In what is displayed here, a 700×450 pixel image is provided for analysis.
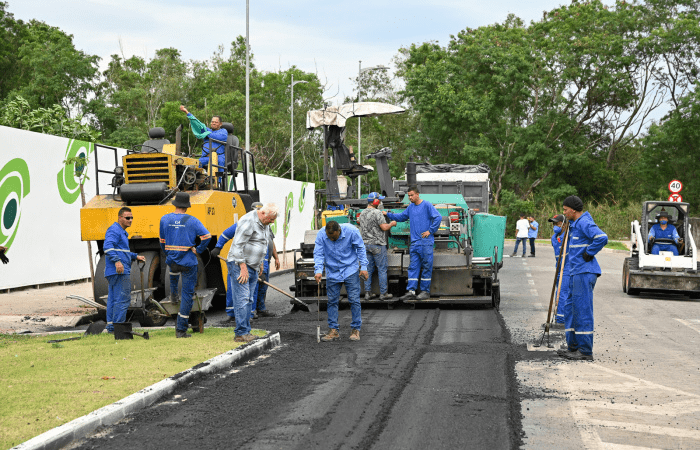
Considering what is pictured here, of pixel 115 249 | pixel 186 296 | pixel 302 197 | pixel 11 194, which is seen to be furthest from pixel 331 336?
pixel 302 197

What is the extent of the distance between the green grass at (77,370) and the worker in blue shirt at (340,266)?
1.00 metres

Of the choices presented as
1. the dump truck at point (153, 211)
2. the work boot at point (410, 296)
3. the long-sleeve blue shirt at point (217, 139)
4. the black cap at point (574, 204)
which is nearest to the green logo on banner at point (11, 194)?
the dump truck at point (153, 211)

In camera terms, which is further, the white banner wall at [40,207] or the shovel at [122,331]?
the white banner wall at [40,207]

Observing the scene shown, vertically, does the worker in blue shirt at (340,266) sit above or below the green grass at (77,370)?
above

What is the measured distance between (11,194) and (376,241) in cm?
770

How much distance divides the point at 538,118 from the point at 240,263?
1647 inches

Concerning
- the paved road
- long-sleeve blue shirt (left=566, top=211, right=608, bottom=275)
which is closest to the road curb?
the paved road

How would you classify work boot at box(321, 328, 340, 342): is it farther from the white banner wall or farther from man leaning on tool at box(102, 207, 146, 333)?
the white banner wall

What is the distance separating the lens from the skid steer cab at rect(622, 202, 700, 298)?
1602cm

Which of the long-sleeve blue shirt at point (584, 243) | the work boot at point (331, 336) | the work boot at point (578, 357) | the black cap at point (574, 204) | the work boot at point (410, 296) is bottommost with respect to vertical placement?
the work boot at point (578, 357)

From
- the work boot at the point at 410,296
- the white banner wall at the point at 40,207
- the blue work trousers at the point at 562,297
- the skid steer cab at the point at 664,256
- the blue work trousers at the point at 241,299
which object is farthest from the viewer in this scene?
the skid steer cab at the point at 664,256

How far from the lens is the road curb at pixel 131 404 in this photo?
5035mm

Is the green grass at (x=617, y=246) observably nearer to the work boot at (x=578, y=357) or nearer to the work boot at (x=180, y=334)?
the work boot at (x=578, y=357)

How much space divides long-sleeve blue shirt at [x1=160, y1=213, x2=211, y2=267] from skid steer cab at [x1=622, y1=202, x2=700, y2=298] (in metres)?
10.0
